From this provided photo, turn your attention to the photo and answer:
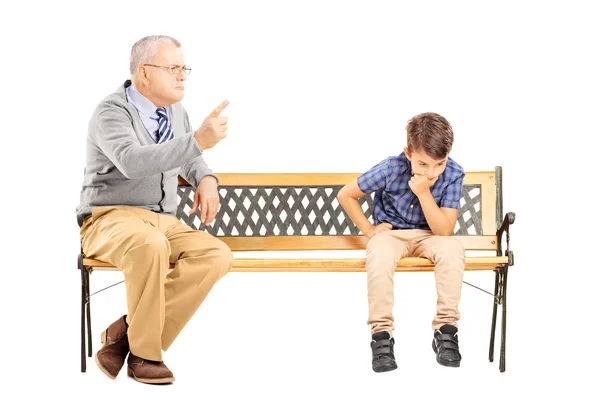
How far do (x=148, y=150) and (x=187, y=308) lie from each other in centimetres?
74

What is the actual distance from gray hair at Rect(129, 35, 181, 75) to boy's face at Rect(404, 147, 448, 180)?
1252 millimetres

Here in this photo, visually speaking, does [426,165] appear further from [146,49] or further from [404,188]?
[146,49]

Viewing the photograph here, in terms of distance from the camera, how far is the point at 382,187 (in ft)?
16.0

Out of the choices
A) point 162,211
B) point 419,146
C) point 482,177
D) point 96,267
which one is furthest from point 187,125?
point 482,177

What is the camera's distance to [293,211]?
5234 millimetres

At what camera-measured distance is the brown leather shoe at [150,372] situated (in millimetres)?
4281

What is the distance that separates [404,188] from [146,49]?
1.43 metres

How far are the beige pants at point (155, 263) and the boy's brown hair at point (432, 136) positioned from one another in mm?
1036

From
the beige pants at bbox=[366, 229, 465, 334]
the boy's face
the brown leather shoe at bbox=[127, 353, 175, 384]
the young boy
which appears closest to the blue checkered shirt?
the young boy

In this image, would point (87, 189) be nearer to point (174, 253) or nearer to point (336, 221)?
point (174, 253)

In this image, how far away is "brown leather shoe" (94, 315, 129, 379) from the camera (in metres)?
4.39

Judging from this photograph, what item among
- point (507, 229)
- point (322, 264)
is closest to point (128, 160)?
point (322, 264)

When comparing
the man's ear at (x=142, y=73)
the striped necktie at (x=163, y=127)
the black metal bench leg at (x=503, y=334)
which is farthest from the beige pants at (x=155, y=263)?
the black metal bench leg at (x=503, y=334)

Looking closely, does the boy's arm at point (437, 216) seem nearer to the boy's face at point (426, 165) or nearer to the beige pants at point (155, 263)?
the boy's face at point (426, 165)
